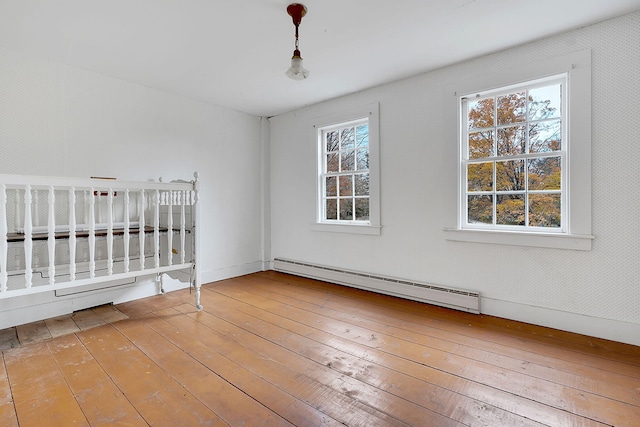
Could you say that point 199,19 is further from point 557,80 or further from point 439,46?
point 557,80

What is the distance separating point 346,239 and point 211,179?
77.8 inches

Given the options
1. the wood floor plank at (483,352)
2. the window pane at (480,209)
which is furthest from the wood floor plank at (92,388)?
the window pane at (480,209)

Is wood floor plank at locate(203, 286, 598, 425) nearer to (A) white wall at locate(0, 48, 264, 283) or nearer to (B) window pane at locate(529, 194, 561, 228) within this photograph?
(B) window pane at locate(529, 194, 561, 228)

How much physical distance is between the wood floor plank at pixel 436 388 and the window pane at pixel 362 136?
2.32m

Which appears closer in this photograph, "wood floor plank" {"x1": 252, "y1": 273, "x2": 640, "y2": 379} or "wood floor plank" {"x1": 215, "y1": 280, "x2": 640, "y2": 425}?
"wood floor plank" {"x1": 215, "y1": 280, "x2": 640, "y2": 425}

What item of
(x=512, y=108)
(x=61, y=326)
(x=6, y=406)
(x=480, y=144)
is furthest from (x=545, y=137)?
(x=61, y=326)

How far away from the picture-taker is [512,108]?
8.94 ft

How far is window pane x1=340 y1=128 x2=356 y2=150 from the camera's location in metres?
3.89

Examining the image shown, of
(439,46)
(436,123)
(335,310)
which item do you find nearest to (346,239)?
(335,310)

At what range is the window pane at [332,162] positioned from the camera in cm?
407

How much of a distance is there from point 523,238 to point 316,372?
6.70 ft

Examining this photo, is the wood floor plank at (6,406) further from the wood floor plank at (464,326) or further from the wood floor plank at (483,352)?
the wood floor plank at (464,326)

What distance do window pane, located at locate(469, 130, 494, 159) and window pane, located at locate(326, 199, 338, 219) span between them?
1736 millimetres

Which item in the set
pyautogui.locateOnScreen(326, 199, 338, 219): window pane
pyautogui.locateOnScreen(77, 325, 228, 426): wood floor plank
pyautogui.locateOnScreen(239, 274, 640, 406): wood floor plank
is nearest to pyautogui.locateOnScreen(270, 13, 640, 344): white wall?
pyautogui.locateOnScreen(326, 199, 338, 219): window pane
